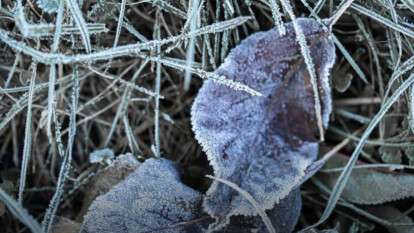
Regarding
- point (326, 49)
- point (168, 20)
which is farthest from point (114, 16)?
point (326, 49)

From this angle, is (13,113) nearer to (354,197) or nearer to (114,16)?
(114,16)

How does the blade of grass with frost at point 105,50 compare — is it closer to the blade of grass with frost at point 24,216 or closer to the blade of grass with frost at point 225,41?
the blade of grass with frost at point 225,41

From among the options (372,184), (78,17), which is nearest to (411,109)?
(372,184)

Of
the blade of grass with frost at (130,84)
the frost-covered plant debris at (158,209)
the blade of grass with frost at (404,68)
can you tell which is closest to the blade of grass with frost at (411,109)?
the blade of grass with frost at (404,68)

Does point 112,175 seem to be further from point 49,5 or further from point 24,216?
point 49,5

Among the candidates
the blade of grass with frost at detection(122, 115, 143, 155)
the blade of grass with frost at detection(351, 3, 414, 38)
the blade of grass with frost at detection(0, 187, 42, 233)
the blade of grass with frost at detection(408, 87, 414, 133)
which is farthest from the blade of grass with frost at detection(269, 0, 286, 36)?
the blade of grass with frost at detection(0, 187, 42, 233)

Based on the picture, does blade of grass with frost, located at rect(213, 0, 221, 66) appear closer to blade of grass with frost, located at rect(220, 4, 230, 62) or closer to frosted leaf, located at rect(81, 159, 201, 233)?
blade of grass with frost, located at rect(220, 4, 230, 62)
